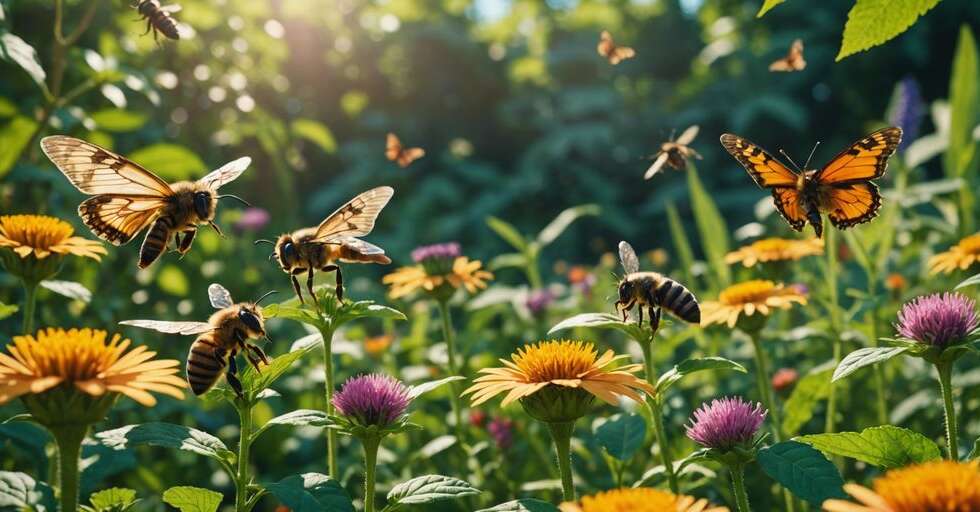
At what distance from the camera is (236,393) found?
1.23 m

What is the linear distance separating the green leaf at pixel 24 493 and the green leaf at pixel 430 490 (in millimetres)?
444

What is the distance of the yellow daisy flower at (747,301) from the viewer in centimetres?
161

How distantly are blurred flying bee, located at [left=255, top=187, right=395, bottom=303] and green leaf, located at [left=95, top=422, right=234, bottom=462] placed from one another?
10.5 inches

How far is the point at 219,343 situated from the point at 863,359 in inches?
35.0

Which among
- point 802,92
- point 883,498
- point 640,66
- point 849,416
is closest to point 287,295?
point 849,416

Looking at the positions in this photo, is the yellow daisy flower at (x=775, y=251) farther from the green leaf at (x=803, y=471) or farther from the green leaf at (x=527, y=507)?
the green leaf at (x=527, y=507)

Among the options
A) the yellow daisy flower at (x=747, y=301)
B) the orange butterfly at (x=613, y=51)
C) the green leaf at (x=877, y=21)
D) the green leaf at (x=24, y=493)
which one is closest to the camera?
the green leaf at (x=877, y=21)

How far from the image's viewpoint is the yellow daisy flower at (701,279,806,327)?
5.28 ft

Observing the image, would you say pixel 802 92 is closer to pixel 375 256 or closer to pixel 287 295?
pixel 287 295

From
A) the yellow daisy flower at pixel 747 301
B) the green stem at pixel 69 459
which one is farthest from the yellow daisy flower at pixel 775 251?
the green stem at pixel 69 459

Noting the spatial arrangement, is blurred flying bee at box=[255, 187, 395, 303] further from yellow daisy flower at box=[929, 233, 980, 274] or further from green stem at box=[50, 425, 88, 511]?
yellow daisy flower at box=[929, 233, 980, 274]

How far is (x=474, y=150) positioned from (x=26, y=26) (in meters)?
3.02

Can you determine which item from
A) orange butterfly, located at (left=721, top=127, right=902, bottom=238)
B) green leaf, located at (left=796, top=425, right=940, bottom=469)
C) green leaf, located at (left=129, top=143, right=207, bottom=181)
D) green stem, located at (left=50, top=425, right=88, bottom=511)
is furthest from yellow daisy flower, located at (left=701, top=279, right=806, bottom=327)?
green leaf, located at (left=129, top=143, right=207, bottom=181)

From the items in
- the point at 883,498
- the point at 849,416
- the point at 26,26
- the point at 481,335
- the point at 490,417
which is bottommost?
the point at 883,498
